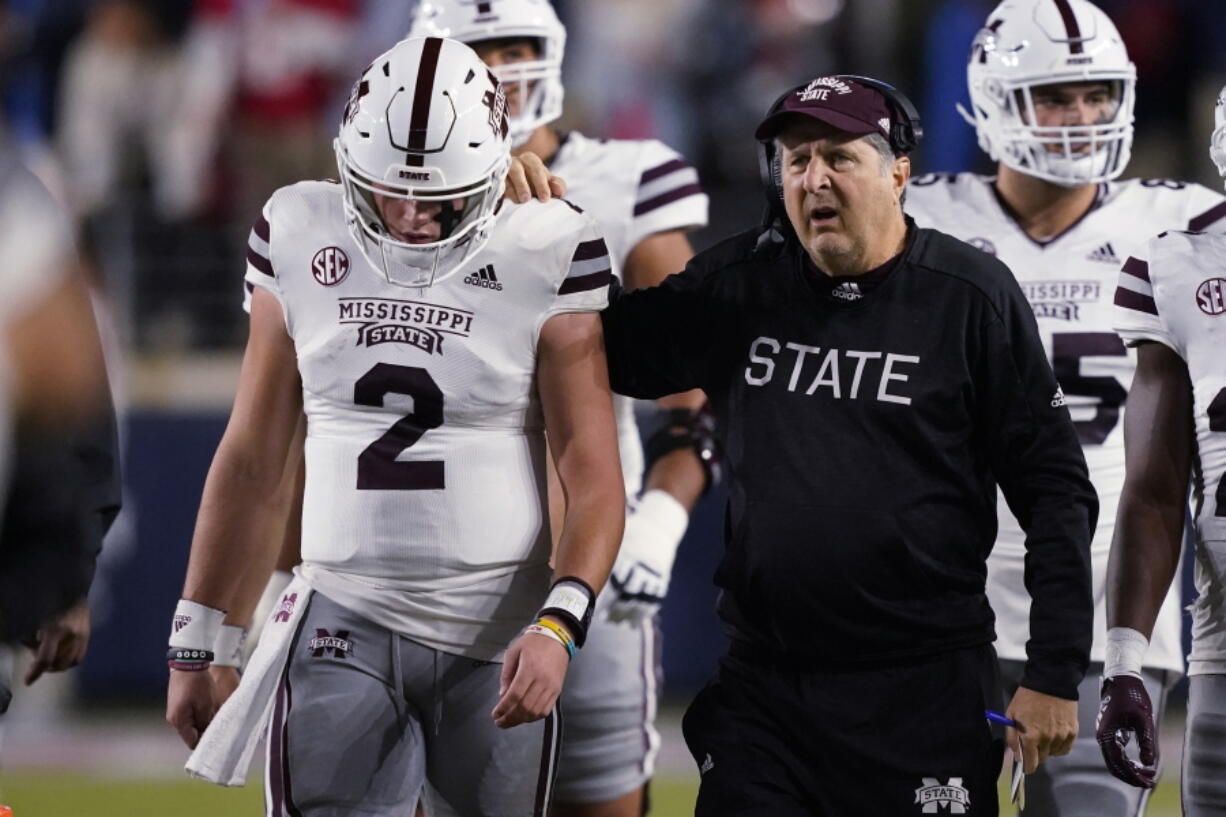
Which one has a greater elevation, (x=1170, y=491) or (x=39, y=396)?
(x=39, y=396)

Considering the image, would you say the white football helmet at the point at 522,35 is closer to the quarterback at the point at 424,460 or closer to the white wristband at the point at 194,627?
the quarterback at the point at 424,460

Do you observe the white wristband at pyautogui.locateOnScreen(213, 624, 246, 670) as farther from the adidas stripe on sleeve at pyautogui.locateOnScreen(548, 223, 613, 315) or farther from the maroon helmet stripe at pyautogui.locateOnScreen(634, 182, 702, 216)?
the maroon helmet stripe at pyautogui.locateOnScreen(634, 182, 702, 216)

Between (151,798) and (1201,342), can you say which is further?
(151,798)

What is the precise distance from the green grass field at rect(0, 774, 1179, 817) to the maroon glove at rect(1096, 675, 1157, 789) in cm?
272

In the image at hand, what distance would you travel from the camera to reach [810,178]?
11.0 ft

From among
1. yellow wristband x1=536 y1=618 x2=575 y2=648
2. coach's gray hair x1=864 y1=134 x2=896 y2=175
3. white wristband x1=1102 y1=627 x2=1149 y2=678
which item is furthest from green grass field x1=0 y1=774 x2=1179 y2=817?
coach's gray hair x1=864 y1=134 x2=896 y2=175

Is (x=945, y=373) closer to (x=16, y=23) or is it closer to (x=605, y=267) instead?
(x=605, y=267)

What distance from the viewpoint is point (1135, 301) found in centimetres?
359

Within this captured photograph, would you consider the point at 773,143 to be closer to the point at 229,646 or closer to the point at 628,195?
the point at 628,195

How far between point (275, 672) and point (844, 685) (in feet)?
3.10

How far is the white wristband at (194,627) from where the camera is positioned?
11.4 ft

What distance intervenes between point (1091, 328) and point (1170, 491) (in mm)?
770

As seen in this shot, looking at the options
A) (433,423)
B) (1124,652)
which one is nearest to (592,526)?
Result: (433,423)

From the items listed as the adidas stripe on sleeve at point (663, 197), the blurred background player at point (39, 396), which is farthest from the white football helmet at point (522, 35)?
the blurred background player at point (39, 396)
